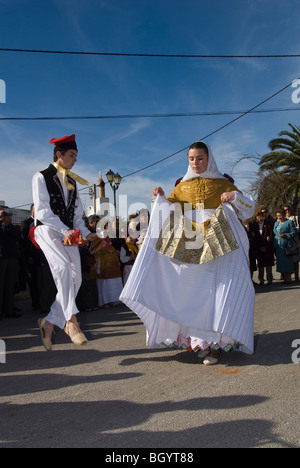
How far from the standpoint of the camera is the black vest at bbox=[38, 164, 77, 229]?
4.13 meters

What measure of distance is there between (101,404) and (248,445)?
106 centimetres

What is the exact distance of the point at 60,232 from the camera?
4082 millimetres

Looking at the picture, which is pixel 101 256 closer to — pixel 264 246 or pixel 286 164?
pixel 264 246

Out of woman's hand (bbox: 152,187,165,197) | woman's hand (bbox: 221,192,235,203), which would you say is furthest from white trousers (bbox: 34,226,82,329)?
woman's hand (bbox: 221,192,235,203)

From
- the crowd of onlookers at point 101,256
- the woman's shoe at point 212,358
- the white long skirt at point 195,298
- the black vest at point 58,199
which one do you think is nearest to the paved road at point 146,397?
the woman's shoe at point 212,358

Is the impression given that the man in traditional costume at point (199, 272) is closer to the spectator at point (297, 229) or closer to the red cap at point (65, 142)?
the red cap at point (65, 142)

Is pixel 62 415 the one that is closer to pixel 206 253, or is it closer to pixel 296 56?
pixel 206 253

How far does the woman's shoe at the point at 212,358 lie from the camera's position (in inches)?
150

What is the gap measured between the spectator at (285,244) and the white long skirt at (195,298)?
6659 mm

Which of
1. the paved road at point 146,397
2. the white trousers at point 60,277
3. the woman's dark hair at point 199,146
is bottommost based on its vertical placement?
A: the paved road at point 146,397

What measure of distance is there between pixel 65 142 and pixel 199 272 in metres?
1.81

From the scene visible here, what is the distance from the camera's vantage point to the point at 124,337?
5.23 meters

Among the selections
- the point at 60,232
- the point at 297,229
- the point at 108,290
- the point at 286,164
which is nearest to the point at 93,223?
the point at 108,290
